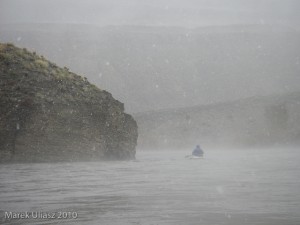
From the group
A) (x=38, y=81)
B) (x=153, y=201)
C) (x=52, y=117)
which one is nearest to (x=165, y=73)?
(x=38, y=81)

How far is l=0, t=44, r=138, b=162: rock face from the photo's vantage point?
36594mm

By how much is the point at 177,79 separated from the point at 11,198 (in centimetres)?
16783

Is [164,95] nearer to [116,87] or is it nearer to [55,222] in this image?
[116,87]

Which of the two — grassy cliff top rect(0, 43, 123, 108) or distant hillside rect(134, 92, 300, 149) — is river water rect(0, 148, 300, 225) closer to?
grassy cliff top rect(0, 43, 123, 108)

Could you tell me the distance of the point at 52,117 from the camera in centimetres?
3831

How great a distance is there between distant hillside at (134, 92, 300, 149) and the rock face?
54637 mm

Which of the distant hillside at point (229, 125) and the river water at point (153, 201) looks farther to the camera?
the distant hillside at point (229, 125)

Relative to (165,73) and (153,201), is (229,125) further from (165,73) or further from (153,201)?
(153,201)

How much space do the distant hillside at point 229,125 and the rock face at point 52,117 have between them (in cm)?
5464

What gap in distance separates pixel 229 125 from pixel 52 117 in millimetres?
67284

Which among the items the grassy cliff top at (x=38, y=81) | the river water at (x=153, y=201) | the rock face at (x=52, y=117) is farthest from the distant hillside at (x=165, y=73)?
the river water at (x=153, y=201)

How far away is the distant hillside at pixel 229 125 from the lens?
95.9m

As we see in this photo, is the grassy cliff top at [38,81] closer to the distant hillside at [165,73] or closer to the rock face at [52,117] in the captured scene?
the rock face at [52,117]

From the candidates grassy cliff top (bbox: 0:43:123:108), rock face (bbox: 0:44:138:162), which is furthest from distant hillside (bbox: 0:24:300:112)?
rock face (bbox: 0:44:138:162)
